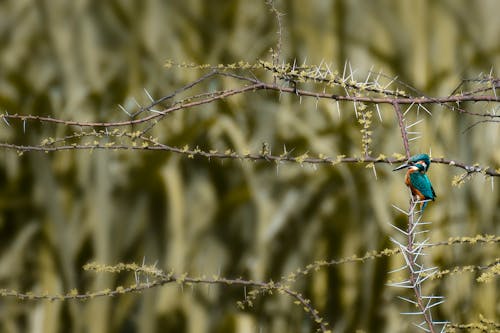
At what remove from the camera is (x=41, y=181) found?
128cm

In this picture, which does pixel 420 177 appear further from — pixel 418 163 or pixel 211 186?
pixel 211 186

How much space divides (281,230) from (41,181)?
0.41m

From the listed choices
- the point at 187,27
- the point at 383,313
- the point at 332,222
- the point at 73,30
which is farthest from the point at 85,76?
the point at 383,313

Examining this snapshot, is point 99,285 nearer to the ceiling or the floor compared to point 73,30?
nearer to the floor

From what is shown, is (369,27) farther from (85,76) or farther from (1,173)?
(1,173)

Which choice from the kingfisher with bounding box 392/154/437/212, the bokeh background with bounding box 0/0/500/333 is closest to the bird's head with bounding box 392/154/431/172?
the kingfisher with bounding box 392/154/437/212

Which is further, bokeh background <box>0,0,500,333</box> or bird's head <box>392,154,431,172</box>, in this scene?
bokeh background <box>0,0,500,333</box>

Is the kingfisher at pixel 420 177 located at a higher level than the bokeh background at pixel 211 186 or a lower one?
lower

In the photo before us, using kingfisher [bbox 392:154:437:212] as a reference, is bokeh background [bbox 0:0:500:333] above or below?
above

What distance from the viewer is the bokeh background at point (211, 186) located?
1.26 meters

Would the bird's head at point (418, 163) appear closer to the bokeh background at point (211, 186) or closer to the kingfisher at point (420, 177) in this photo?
the kingfisher at point (420, 177)

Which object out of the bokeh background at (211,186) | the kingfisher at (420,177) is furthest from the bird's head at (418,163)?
the bokeh background at (211,186)

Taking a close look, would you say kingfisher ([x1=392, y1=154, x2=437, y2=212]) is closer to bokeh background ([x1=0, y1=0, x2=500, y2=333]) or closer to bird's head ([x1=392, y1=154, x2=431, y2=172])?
bird's head ([x1=392, y1=154, x2=431, y2=172])

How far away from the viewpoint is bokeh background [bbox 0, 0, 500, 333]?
126cm
